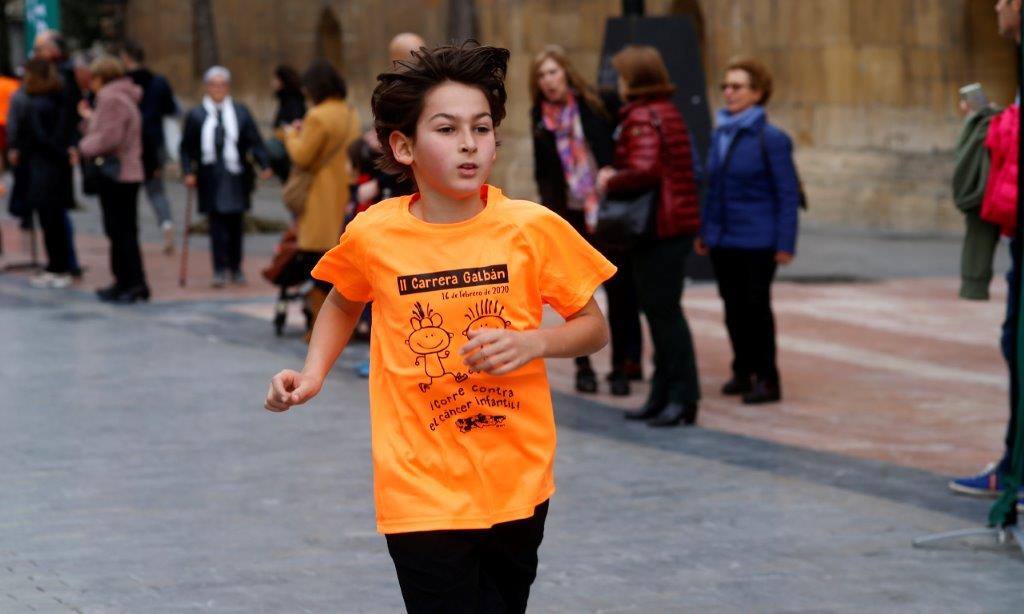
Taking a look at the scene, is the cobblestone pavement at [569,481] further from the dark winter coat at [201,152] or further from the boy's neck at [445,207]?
the dark winter coat at [201,152]

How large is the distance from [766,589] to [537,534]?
2.00 metres

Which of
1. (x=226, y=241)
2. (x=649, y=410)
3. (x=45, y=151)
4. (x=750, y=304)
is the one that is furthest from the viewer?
(x=45, y=151)

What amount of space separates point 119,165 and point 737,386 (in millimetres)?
5901

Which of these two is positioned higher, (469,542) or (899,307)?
(469,542)

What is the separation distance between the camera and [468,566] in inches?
157

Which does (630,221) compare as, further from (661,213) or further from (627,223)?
(661,213)

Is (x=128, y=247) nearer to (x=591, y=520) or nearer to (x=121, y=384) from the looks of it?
(x=121, y=384)

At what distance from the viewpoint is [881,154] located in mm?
20219

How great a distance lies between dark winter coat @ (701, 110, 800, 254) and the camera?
9570 mm

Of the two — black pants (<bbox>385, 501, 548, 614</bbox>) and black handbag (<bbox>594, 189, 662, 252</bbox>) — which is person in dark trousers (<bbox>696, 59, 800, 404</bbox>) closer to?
black handbag (<bbox>594, 189, 662, 252</bbox>)

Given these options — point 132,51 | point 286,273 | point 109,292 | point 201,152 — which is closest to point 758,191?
point 286,273

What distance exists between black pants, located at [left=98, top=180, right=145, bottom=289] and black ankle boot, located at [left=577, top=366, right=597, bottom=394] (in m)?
5.14

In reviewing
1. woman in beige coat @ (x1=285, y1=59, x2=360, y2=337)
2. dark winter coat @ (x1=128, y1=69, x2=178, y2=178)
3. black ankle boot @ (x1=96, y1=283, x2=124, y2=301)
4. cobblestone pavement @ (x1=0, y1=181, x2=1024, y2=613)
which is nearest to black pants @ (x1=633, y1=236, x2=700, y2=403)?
cobblestone pavement @ (x1=0, y1=181, x2=1024, y2=613)

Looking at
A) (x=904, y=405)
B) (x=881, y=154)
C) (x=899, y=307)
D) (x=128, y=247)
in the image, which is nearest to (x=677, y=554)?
(x=904, y=405)
